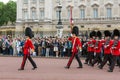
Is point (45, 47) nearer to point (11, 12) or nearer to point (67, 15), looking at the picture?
point (67, 15)

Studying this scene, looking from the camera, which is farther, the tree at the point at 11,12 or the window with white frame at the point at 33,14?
the tree at the point at 11,12

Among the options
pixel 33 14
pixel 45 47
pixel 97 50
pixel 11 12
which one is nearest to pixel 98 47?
pixel 97 50

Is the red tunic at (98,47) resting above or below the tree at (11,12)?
below

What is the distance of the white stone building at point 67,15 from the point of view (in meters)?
68.7

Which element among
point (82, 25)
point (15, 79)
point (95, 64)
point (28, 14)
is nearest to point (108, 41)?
point (95, 64)

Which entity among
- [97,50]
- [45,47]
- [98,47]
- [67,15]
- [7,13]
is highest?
[7,13]

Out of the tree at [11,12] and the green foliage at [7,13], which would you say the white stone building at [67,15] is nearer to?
the green foliage at [7,13]

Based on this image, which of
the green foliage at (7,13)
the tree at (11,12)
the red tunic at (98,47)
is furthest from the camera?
the tree at (11,12)

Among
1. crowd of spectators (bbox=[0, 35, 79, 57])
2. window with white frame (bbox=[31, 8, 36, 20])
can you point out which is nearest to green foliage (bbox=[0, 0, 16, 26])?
window with white frame (bbox=[31, 8, 36, 20])

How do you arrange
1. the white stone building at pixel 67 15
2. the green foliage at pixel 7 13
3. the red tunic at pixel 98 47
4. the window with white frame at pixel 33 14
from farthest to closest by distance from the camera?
the green foliage at pixel 7 13
the window with white frame at pixel 33 14
the white stone building at pixel 67 15
the red tunic at pixel 98 47

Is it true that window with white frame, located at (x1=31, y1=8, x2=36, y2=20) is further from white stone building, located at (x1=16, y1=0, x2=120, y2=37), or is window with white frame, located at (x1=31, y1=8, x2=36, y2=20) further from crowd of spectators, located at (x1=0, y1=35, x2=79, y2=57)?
crowd of spectators, located at (x1=0, y1=35, x2=79, y2=57)

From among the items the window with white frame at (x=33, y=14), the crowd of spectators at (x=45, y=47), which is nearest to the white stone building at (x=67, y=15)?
the window with white frame at (x=33, y=14)

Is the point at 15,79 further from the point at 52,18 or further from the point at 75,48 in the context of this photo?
the point at 52,18

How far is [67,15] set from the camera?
2854 inches
